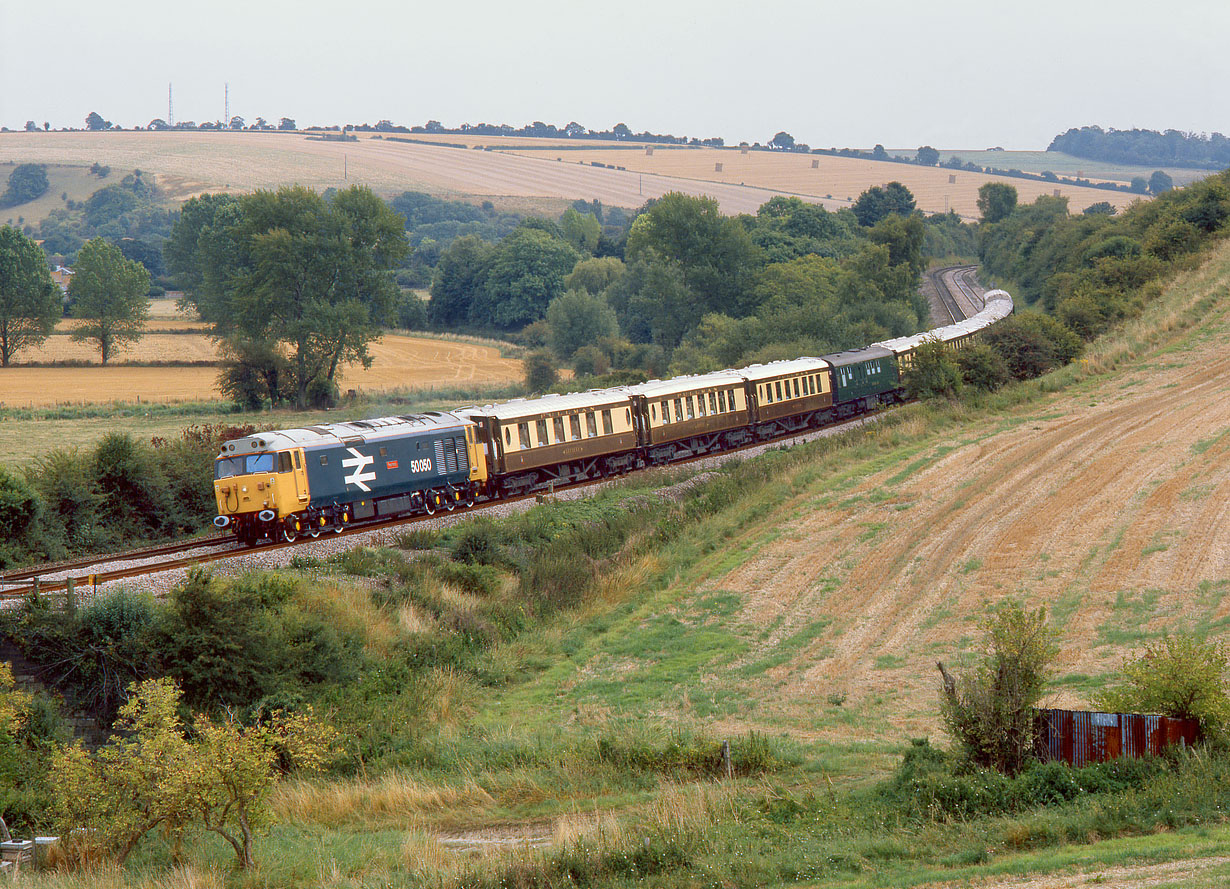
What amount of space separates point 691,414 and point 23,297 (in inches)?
2600

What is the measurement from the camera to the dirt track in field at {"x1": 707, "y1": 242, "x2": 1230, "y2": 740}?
2041cm

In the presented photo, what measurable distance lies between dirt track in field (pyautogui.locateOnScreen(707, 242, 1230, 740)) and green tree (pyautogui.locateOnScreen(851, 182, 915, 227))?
331ft

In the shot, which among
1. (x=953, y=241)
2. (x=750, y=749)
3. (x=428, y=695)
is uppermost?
(x=953, y=241)

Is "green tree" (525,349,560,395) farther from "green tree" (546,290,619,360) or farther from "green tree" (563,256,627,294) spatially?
"green tree" (563,256,627,294)

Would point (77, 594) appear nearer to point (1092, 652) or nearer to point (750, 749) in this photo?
point (750, 749)

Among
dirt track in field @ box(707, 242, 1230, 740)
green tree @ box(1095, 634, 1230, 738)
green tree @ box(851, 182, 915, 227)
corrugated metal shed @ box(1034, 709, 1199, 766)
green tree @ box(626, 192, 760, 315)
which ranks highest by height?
green tree @ box(851, 182, 915, 227)

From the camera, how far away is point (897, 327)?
74.8 m

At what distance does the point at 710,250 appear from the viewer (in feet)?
313

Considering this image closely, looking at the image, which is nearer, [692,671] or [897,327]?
[692,671]

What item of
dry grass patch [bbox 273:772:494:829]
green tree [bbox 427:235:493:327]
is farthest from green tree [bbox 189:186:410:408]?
dry grass patch [bbox 273:772:494:829]

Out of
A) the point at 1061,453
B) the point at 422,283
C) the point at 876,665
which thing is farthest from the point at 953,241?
the point at 876,665

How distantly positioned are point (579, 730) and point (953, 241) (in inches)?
5803

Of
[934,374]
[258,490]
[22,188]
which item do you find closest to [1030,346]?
[934,374]

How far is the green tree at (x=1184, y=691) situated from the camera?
1281 centimetres
